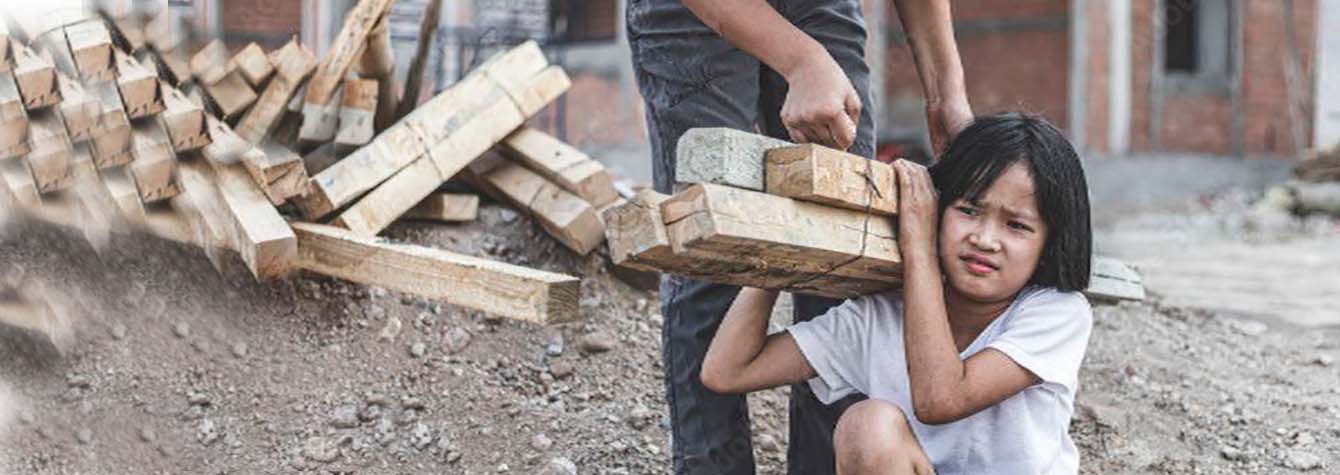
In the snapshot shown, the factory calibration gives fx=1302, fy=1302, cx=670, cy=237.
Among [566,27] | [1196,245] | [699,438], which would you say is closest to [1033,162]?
[699,438]

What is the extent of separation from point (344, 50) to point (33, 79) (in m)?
0.93

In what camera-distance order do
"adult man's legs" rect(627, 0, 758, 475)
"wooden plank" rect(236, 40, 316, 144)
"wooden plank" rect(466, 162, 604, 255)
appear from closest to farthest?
"adult man's legs" rect(627, 0, 758, 475) → "wooden plank" rect(236, 40, 316, 144) → "wooden plank" rect(466, 162, 604, 255)

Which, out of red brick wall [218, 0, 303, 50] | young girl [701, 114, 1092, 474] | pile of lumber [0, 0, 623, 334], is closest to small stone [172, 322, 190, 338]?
pile of lumber [0, 0, 623, 334]

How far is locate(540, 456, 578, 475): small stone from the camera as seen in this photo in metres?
2.81

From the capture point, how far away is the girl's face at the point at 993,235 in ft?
6.87

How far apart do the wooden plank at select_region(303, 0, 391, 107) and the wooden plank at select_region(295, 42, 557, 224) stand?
210 mm

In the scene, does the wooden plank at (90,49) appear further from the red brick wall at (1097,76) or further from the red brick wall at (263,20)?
the red brick wall at (1097,76)

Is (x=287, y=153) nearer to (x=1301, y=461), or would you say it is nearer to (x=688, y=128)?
(x=688, y=128)

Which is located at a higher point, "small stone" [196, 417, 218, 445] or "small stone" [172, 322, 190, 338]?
"small stone" [172, 322, 190, 338]

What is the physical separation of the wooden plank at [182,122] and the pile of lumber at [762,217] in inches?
61.8

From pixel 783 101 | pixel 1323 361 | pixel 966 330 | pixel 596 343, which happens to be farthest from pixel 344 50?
pixel 1323 361

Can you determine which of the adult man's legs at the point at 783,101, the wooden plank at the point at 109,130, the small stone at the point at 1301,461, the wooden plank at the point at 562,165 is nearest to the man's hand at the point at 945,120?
the adult man's legs at the point at 783,101

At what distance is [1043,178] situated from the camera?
6.95ft

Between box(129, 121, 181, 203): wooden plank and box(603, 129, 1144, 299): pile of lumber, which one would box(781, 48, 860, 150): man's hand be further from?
box(129, 121, 181, 203): wooden plank
